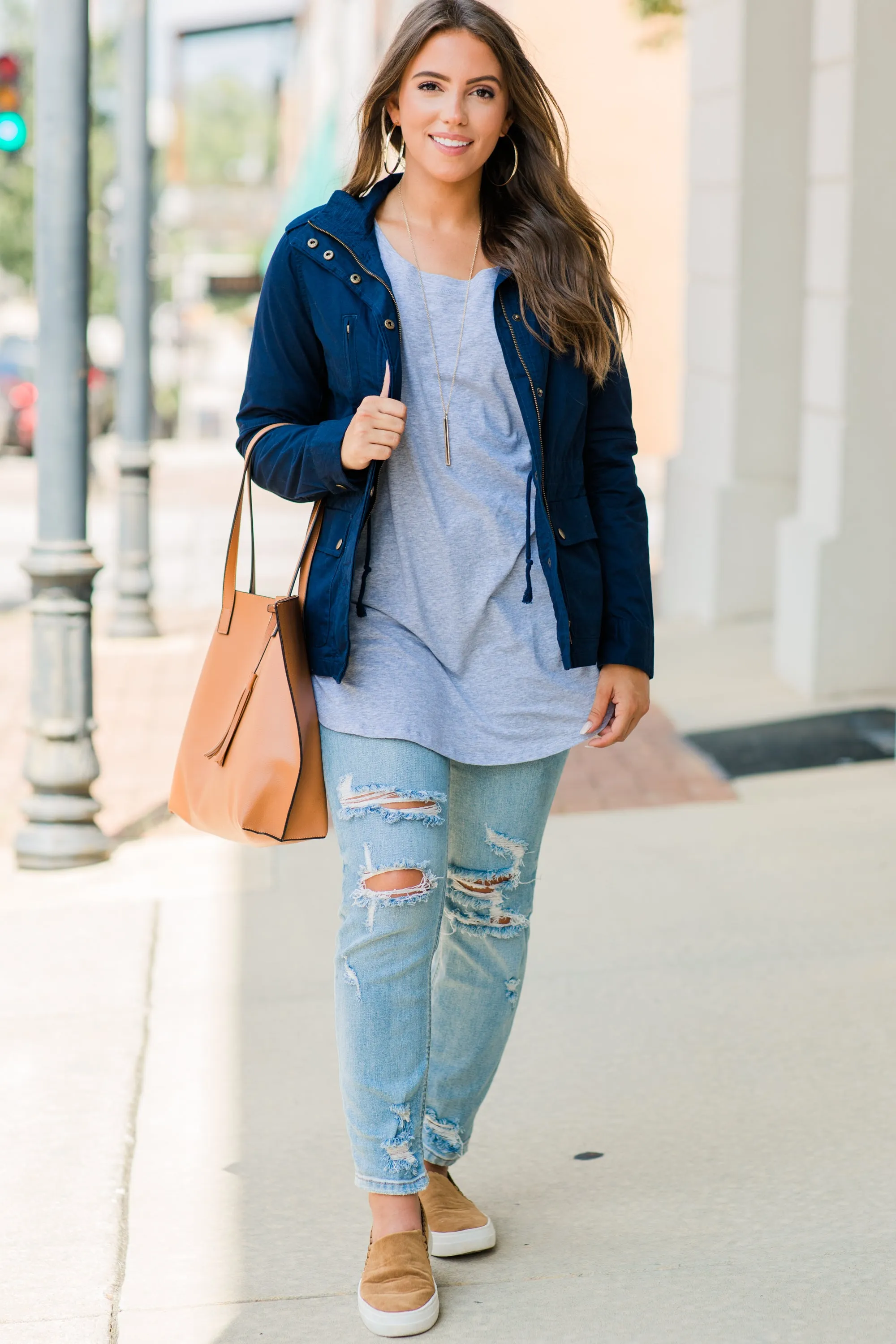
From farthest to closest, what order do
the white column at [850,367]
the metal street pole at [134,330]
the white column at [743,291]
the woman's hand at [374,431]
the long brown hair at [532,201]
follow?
the metal street pole at [134,330], the white column at [743,291], the white column at [850,367], the long brown hair at [532,201], the woman's hand at [374,431]

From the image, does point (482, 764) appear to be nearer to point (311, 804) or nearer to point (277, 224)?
point (311, 804)

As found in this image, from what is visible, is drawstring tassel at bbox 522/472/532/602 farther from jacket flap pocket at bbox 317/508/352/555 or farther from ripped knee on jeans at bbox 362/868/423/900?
ripped knee on jeans at bbox 362/868/423/900

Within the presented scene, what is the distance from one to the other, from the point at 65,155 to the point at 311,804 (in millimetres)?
3616

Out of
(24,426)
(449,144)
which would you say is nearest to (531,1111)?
(449,144)

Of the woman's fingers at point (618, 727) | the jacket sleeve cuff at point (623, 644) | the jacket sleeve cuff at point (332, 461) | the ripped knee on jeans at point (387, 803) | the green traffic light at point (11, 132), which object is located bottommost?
the ripped knee on jeans at point (387, 803)

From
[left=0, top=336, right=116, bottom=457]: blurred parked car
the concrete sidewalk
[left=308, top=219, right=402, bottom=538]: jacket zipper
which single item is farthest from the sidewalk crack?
[left=0, top=336, right=116, bottom=457]: blurred parked car

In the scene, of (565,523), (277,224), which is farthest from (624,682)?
(277,224)

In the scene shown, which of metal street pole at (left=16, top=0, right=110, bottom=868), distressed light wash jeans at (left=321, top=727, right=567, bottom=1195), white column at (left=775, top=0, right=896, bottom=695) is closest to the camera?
distressed light wash jeans at (left=321, top=727, right=567, bottom=1195)

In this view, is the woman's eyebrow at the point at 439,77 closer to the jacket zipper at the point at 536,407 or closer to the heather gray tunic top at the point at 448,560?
the heather gray tunic top at the point at 448,560

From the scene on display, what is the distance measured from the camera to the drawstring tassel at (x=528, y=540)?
2.69 metres

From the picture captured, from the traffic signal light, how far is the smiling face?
8481 millimetres

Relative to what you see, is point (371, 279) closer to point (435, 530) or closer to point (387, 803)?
point (435, 530)

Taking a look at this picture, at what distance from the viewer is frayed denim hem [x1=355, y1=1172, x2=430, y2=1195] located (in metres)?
2.67

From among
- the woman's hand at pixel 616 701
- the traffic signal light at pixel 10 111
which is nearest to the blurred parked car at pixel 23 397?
the traffic signal light at pixel 10 111
